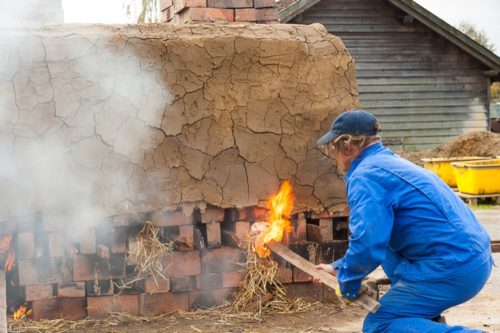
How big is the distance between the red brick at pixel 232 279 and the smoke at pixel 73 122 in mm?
976

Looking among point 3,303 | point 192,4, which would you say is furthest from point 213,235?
point 192,4

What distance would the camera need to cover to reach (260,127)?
5.73m

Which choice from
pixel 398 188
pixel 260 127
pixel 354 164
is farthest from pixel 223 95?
pixel 398 188

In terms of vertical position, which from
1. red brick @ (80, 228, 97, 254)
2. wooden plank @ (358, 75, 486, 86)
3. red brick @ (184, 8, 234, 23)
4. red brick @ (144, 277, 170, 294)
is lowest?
red brick @ (144, 277, 170, 294)

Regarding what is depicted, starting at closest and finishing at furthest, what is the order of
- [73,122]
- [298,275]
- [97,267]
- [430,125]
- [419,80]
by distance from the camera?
[73,122], [97,267], [298,275], [419,80], [430,125]

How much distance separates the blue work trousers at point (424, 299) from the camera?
12.3 ft

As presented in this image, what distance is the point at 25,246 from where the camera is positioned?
205 inches

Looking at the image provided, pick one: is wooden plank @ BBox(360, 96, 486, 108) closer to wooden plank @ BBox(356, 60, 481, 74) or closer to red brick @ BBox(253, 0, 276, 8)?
wooden plank @ BBox(356, 60, 481, 74)

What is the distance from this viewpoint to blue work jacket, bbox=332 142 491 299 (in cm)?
366

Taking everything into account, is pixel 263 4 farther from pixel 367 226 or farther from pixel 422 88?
pixel 422 88

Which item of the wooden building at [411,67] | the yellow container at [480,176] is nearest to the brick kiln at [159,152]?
the yellow container at [480,176]

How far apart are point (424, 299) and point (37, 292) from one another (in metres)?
2.93

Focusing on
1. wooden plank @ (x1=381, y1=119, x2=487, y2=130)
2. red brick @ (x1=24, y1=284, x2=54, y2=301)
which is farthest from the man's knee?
wooden plank @ (x1=381, y1=119, x2=487, y2=130)

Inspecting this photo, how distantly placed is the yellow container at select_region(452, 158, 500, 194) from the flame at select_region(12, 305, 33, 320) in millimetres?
10561
